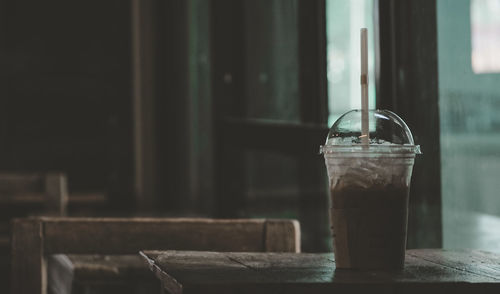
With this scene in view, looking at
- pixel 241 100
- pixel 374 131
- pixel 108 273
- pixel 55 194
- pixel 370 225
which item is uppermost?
pixel 241 100

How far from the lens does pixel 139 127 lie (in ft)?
21.5

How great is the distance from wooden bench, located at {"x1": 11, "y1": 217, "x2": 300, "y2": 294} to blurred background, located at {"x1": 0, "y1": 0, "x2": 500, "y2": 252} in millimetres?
797

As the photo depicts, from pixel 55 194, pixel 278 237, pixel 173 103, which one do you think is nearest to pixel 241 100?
pixel 55 194

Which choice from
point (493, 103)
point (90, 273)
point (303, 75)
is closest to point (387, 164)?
point (493, 103)

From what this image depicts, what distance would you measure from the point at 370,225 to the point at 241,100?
3324mm

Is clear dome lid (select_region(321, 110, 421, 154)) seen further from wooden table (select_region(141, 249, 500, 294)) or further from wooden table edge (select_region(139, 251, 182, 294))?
wooden table edge (select_region(139, 251, 182, 294))

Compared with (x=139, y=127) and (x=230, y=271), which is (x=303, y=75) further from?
(x=139, y=127)

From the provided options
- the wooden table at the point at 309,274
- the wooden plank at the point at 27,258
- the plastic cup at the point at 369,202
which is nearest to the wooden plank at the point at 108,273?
the wooden plank at the point at 27,258

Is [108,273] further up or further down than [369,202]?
further down

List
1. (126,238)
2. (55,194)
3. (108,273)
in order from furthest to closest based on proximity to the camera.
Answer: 1. (55,194)
2. (108,273)
3. (126,238)

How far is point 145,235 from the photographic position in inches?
74.9

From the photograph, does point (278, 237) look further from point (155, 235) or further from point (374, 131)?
point (374, 131)

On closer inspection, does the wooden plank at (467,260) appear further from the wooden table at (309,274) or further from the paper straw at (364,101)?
the paper straw at (364,101)

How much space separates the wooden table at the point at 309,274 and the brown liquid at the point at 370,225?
3 cm
